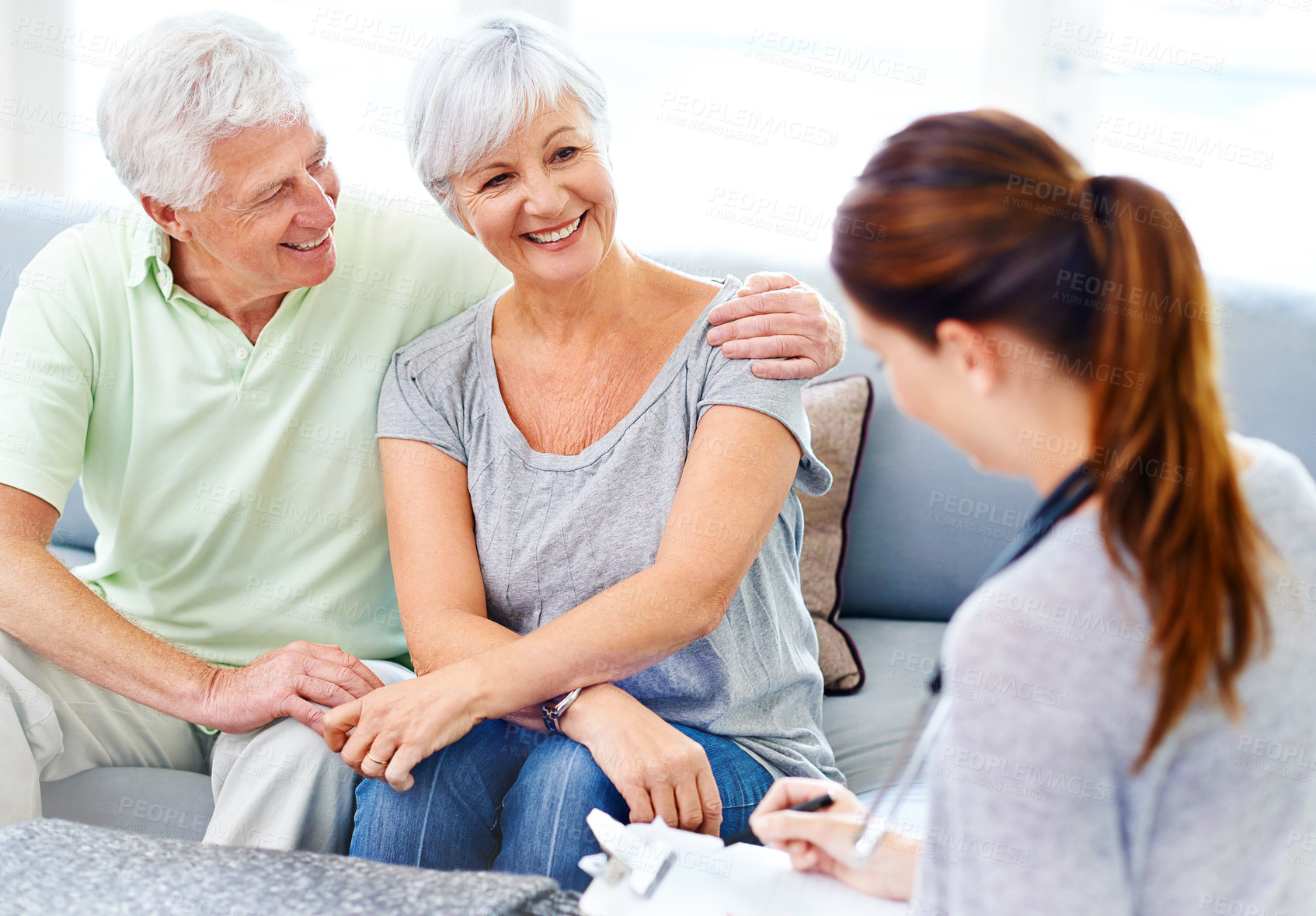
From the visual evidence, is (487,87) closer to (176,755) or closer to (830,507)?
(830,507)

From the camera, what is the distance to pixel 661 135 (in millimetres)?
2574

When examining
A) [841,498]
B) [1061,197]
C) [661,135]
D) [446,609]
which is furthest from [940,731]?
[661,135]

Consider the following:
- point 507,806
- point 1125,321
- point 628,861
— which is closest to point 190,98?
point 507,806

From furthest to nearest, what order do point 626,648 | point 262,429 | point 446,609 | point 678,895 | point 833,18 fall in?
point 833,18, point 262,429, point 446,609, point 626,648, point 678,895

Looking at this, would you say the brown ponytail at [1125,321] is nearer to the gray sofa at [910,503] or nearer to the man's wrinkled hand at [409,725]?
the man's wrinkled hand at [409,725]

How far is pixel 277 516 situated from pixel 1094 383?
1157 millimetres

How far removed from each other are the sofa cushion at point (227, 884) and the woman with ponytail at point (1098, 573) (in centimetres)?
34

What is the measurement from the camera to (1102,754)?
0.66 m

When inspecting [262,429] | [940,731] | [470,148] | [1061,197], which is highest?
[1061,197]

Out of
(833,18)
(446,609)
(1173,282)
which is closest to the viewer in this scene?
(1173,282)

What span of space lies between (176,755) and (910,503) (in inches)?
45.9

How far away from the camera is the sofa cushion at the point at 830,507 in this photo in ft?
5.74

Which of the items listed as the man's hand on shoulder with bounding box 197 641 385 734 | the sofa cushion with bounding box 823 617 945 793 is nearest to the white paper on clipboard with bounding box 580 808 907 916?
the man's hand on shoulder with bounding box 197 641 385 734

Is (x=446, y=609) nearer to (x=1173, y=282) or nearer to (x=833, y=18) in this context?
(x=1173, y=282)
